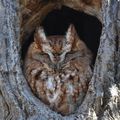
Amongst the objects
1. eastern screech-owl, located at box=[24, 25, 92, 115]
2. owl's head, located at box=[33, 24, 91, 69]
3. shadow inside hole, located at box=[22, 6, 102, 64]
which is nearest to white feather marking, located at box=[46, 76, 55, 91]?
eastern screech-owl, located at box=[24, 25, 92, 115]

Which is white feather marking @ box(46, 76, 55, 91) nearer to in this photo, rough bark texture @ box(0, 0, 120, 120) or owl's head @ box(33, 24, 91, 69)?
owl's head @ box(33, 24, 91, 69)

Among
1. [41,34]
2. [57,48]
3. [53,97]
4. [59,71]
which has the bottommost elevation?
[53,97]

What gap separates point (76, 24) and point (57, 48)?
34.4 inches

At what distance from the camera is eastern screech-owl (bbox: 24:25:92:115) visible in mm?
3387

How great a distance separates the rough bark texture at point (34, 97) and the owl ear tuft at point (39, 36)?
289 millimetres

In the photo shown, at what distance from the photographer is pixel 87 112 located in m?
3.00

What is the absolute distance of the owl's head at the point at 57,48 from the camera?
347 cm

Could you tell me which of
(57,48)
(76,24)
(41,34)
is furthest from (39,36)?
(76,24)

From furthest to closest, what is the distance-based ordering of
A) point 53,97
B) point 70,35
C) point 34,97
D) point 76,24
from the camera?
point 76,24, point 70,35, point 53,97, point 34,97

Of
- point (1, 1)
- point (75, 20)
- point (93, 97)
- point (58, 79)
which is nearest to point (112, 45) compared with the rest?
point (93, 97)

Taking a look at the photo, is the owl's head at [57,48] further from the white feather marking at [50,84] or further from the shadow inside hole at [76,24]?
the shadow inside hole at [76,24]

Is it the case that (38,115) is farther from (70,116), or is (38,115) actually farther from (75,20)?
(75,20)

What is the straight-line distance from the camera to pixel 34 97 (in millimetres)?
3189

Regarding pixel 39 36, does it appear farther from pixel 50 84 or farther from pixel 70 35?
pixel 50 84
